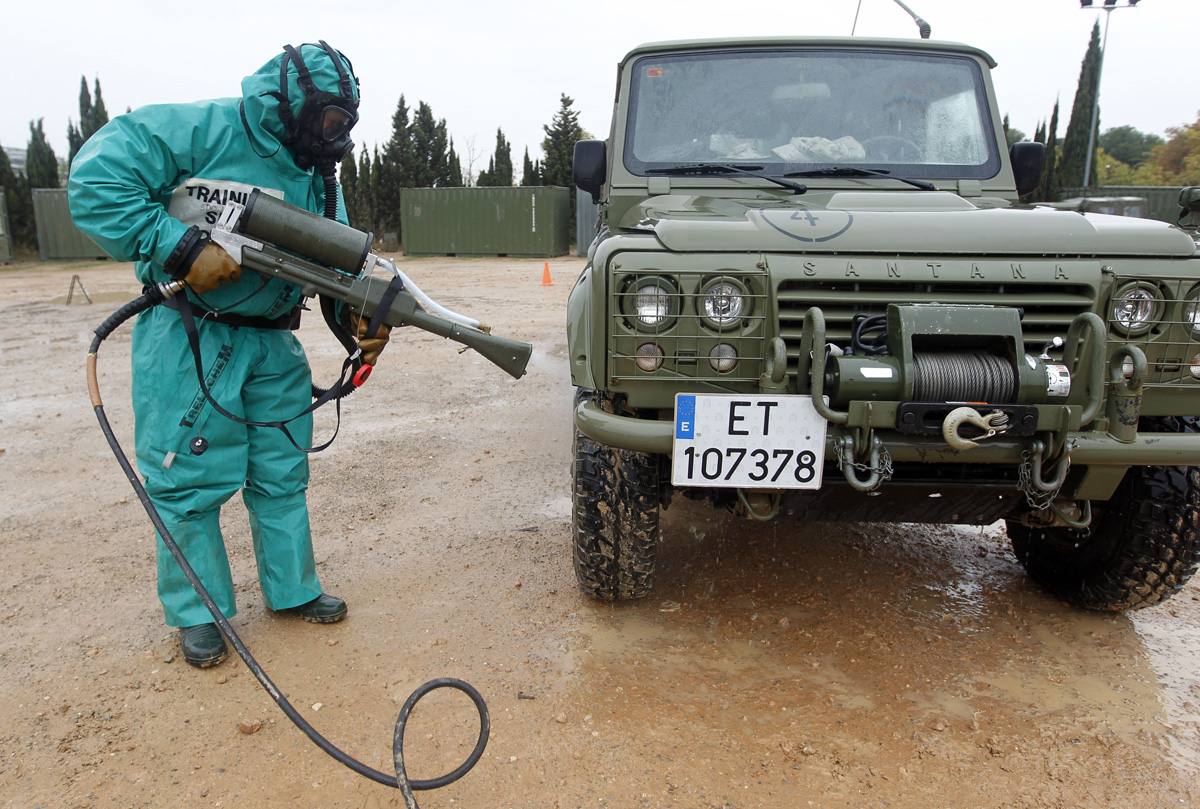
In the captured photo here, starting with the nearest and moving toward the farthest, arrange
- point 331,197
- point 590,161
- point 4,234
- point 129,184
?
1. point 129,184
2. point 331,197
3. point 590,161
4. point 4,234

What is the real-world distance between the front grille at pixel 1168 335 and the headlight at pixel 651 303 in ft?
4.09

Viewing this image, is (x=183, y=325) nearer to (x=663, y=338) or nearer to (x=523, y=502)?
(x=663, y=338)

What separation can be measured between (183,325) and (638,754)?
1.96 m

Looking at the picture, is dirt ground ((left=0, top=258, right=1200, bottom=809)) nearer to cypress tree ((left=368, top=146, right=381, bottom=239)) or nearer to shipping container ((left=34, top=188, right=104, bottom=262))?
shipping container ((left=34, top=188, right=104, bottom=262))

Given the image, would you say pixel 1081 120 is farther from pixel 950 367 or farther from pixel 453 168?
pixel 950 367

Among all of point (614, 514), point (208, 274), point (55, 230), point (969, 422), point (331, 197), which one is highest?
point (331, 197)

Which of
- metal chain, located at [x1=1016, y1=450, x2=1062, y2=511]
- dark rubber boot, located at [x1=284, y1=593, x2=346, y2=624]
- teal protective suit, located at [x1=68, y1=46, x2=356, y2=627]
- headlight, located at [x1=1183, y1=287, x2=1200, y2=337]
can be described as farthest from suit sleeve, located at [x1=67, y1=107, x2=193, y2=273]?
headlight, located at [x1=1183, y1=287, x2=1200, y2=337]

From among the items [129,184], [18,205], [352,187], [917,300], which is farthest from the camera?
[352,187]

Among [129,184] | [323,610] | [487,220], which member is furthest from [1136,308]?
[487,220]

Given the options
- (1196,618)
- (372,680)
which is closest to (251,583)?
(372,680)

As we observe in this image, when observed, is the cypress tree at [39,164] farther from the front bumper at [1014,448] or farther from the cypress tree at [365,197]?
the front bumper at [1014,448]

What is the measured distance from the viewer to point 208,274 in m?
2.74

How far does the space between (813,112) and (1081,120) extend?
3147 centimetres

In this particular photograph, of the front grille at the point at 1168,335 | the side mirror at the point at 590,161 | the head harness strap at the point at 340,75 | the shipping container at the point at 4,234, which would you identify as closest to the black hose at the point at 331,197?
the head harness strap at the point at 340,75
